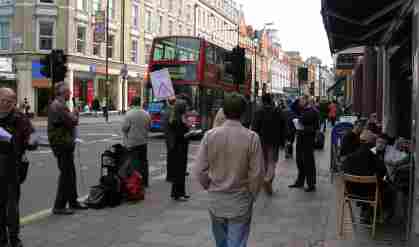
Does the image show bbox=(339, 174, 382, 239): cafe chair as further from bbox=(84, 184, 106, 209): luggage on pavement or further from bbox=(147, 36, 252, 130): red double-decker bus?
bbox=(147, 36, 252, 130): red double-decker bus

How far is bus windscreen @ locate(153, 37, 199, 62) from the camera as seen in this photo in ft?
75.7

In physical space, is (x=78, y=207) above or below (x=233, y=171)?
below

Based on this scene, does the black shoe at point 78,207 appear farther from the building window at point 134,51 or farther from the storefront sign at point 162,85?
the building window at point 134,51

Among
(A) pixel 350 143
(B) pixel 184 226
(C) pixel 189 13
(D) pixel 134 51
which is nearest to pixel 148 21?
(D) pixel 134 51

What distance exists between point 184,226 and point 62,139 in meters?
2.14

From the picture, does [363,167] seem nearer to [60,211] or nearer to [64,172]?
[64,172]

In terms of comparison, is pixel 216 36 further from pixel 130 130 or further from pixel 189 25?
pixel 130 130

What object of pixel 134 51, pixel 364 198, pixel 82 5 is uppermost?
pixel 82 5

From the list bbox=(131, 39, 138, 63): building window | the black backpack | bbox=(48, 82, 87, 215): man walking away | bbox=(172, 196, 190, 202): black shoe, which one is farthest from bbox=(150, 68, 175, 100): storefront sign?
bbox=(131, 39, 138, 63): building window

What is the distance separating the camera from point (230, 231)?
4.38m

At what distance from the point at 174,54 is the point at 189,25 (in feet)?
150

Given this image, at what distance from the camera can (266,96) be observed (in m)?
10.4

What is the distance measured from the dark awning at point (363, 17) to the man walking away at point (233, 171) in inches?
169

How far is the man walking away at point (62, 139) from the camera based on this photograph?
316 inches
